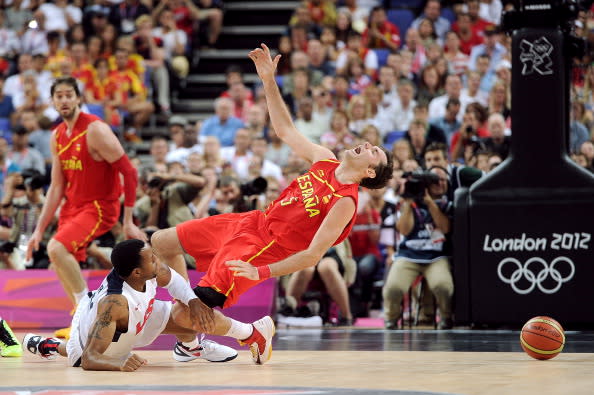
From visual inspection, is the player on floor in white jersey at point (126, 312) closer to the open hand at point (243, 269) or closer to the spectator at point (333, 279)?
the open hand at point (243, 269)

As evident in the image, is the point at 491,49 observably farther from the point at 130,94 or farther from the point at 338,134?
the point at 130,94

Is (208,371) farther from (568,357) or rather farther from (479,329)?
(479,329)

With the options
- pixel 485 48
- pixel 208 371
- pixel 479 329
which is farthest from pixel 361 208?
pixel 208 371

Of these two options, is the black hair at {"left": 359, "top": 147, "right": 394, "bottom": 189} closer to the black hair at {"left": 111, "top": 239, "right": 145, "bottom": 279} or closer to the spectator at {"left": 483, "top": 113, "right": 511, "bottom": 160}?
the black hair at {"left": 111, "top": 239, "right": 145, "bottom": 279}

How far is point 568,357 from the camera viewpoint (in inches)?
270

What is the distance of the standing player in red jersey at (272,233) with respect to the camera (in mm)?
6602

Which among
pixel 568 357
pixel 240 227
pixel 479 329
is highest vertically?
pixel 240 227

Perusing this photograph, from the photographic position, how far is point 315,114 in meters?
14.4

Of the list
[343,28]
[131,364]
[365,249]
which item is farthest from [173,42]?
[131,364]

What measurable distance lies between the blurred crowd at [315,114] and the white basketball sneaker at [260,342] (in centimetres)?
358

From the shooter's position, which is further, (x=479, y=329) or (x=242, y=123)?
(x=242, y=123)

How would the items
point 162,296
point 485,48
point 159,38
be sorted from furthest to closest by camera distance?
point 159,38, point 485,48, point 162,296

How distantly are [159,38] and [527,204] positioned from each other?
8.97 m

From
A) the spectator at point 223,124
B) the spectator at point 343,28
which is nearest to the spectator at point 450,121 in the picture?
the spectator at point 223,124
